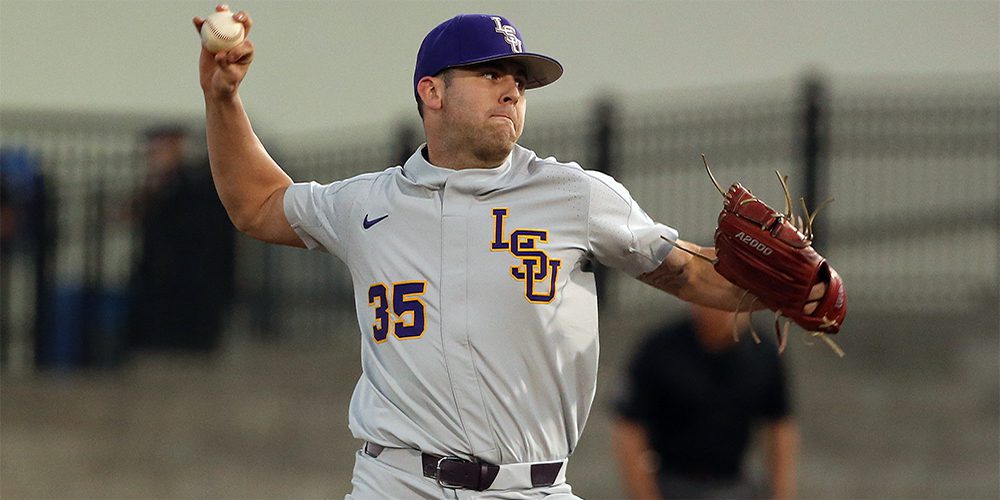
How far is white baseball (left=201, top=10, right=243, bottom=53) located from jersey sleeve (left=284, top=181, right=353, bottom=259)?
19.1 inches

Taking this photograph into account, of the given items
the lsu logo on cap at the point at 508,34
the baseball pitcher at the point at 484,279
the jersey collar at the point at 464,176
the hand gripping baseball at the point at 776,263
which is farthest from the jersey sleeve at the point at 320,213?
the hand gripping baseball at the point at 776,263

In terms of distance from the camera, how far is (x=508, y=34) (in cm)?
464

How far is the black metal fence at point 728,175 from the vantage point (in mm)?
13172

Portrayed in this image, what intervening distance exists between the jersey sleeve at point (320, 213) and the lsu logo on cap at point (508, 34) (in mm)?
682

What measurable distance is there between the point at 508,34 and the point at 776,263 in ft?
3.33

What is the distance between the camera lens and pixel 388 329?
15.0 feet

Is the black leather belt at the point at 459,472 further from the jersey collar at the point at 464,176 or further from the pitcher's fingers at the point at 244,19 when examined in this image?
the pitcher's fingers at the point at 244,19

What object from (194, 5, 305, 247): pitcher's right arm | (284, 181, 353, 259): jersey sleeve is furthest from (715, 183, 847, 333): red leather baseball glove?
(194, 5, 305, 247): pitcher's right arm

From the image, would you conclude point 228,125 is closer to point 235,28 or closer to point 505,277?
point 235,28

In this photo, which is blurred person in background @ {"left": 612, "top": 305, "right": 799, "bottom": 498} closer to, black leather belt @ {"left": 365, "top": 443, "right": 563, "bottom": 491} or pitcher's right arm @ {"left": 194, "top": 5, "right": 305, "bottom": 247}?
pitcher's right arm @ {"left": 194, "top": 5, "right": 305, "bottom": 247}

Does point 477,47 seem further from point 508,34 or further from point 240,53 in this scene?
point 240,53

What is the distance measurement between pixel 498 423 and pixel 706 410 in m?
3.42

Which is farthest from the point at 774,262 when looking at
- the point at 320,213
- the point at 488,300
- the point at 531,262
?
the point at 320,213

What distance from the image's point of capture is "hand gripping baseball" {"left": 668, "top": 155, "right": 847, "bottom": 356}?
4520 millimetres
